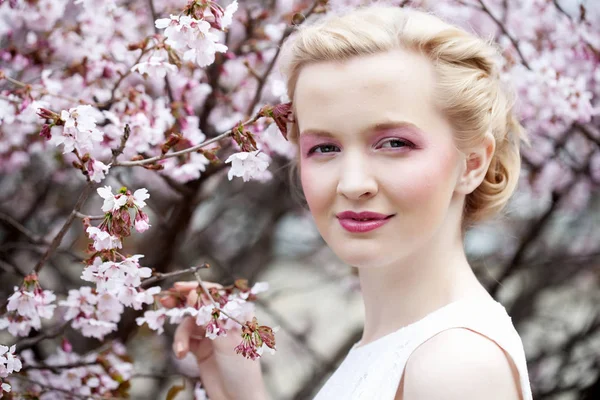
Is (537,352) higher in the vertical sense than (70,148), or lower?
lower

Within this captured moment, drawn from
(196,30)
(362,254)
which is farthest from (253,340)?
(196,30)

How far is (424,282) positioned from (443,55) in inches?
16.0

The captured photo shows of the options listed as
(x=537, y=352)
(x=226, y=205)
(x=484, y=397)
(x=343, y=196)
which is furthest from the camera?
(x=226, y=205)

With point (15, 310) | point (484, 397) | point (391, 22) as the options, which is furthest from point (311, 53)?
point (15, 310)

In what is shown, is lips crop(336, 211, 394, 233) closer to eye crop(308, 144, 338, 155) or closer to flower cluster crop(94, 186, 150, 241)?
eye crop(308, 144, 338, 155)

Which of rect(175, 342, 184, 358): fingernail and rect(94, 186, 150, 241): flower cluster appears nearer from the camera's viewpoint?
rect(94, 186, 150, 241): flower cluster

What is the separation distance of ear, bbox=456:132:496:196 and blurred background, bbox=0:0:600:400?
0.92ft

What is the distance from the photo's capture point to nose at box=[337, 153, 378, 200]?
1.20 meters

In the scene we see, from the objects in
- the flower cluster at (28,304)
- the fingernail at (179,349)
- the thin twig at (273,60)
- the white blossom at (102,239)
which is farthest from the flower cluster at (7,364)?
the thin twig at (273,60)

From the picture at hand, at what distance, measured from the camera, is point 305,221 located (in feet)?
11.4

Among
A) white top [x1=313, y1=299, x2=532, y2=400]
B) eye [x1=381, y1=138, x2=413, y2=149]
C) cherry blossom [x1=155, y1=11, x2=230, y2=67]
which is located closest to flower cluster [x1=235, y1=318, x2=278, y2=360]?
white top [x1=313, y1=299, x2=532, y2=400]

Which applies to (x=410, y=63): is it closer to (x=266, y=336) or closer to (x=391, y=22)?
(x=391, y=22)

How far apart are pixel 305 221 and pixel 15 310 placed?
209cm

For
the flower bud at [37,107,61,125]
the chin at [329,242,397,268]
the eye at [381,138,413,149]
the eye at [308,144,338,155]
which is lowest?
the chin at [329,242,397,268]
